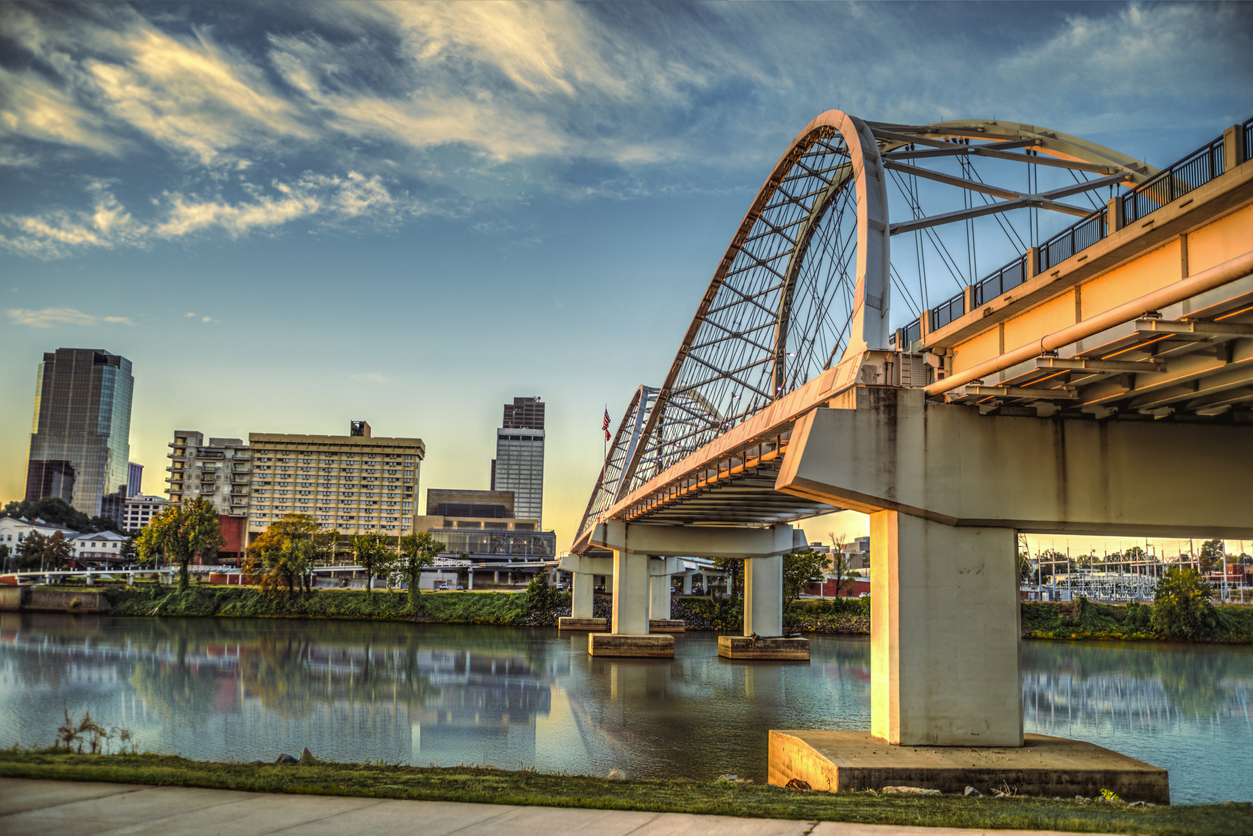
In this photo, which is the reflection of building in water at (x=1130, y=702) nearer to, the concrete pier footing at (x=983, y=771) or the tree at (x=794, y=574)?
the concrete pier footing at (x=983, y=771)

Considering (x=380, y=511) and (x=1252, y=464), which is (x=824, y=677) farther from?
(x=380, y=511)

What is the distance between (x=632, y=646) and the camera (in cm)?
5672

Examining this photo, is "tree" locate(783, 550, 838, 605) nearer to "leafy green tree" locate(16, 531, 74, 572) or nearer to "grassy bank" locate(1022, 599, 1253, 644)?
"grassy bank" locate(1022, 599, 1253, 644)

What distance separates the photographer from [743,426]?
29.4m

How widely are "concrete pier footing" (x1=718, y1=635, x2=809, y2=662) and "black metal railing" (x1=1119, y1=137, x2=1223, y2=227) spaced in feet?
149

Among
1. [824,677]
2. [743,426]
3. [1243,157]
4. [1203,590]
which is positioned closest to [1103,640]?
[1203,590]

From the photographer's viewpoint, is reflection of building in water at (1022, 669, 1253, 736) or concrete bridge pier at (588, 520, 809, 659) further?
concrete bridge pier at (588, 520, 809, 659)

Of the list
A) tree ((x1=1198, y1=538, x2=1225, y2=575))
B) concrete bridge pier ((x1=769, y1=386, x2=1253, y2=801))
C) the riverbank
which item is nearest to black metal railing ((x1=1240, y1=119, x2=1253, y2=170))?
concrete bridge pier ((x1=769, y1=386, x2=1253, y2=801))

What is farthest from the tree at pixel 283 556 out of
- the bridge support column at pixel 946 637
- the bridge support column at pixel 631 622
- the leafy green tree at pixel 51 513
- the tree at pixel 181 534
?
the leafy green tree at pixel 51 513

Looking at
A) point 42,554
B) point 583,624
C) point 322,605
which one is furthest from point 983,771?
point 42,554

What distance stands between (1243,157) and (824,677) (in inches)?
1518

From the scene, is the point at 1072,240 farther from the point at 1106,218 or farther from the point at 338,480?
the point at 338,480

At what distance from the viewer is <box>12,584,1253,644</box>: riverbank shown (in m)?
81.6

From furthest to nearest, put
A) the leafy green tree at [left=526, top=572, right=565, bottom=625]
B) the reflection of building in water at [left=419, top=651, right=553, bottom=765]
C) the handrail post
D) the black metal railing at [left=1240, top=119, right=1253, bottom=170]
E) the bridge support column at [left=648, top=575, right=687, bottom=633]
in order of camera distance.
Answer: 1. the leafy green tree at [left=526, top=572, right=565, bottom=625]
2. the bridge support column at [left=648, top=575, right=687, bottom=633]
3. the reflection of building in water at [left=419, top=651, right=553, bottom=765]
4. the handrail post
5. the black metal railing at [left=1240, top=119, right=1253, bottom=170]
